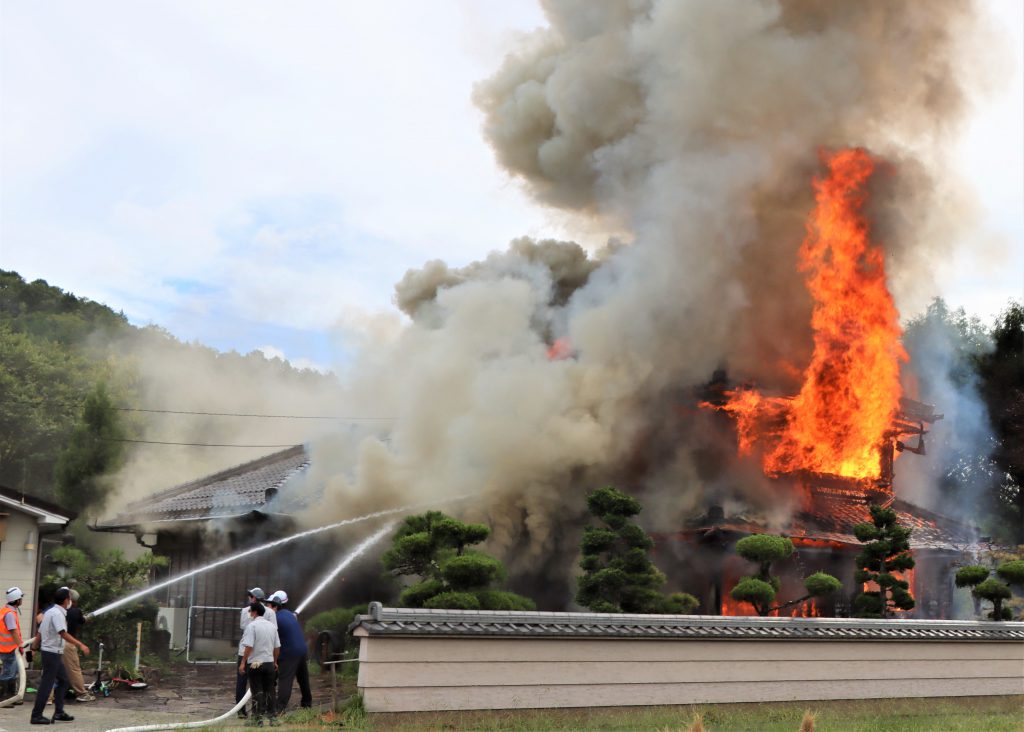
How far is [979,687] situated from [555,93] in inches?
779

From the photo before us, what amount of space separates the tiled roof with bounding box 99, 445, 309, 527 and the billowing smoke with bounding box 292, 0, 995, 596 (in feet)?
5.07

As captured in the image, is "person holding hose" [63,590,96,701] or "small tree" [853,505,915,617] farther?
"small tree" [853,505,915,617]

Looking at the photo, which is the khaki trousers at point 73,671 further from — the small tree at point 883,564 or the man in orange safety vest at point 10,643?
the small tree at point 883,564

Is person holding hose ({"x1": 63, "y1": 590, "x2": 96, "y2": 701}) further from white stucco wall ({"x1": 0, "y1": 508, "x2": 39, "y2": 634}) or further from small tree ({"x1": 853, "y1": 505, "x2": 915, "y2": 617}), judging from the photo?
small tree ({"x1": 853, "y1": 505, "x2": 915, "y2": 617})

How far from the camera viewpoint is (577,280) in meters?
33.8

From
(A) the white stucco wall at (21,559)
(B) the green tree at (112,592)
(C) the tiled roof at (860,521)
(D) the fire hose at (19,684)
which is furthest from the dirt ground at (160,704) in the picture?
(C) the tiled roof at (860,521)

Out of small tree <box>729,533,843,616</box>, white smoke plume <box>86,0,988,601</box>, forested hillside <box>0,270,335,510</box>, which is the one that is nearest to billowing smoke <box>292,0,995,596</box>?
white smoke plume <box>86,0,988,601</box>

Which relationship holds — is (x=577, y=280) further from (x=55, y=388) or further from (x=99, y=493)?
(x=55, y=388)

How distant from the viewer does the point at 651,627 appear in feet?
51.5

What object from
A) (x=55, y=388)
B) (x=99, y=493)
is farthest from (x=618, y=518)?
(x=55, y=388)

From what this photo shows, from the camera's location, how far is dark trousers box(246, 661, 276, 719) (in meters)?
14.1

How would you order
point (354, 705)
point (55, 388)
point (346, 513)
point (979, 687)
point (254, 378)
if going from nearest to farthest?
point (354, 705) → point (979, 687) → point (346, 513) → point (55, 388) → point (254, 378)

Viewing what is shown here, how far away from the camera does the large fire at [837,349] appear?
30.2m

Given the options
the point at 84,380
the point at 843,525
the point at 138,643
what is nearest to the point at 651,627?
the point at 138,643
